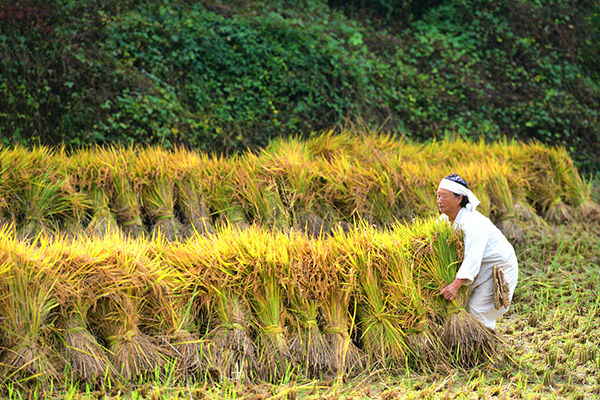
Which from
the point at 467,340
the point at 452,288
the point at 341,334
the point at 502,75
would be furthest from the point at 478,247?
the point at 502,75

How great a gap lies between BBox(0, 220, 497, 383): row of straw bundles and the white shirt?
125mm

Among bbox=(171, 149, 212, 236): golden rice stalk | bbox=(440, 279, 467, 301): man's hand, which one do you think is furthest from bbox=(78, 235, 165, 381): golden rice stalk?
bbox=(440, 279, 467, 301): man's hand

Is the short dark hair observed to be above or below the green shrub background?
above

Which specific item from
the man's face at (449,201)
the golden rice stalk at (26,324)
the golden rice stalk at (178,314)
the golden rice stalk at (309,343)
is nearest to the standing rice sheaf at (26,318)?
the golden rice stalk at (26,324)

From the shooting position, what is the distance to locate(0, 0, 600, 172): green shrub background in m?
6.69

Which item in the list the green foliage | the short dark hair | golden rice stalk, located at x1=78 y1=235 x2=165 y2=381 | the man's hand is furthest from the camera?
the green foliage

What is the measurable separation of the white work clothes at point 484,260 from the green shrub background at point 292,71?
294 cm

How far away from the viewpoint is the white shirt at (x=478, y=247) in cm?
368

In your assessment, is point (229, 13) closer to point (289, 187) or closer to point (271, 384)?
point (289, 187)

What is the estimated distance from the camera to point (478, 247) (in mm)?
3701

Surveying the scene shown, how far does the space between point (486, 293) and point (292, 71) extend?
4.68 metres

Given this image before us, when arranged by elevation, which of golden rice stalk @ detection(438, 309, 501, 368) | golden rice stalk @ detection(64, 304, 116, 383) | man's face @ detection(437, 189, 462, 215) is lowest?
golden rice stalk @ detection(64, 304, 116, 383)

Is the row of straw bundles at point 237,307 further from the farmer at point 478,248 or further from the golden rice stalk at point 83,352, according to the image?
the farmer at point 478,248

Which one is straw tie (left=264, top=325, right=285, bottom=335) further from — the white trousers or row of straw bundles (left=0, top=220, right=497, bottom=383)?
the white trousers
